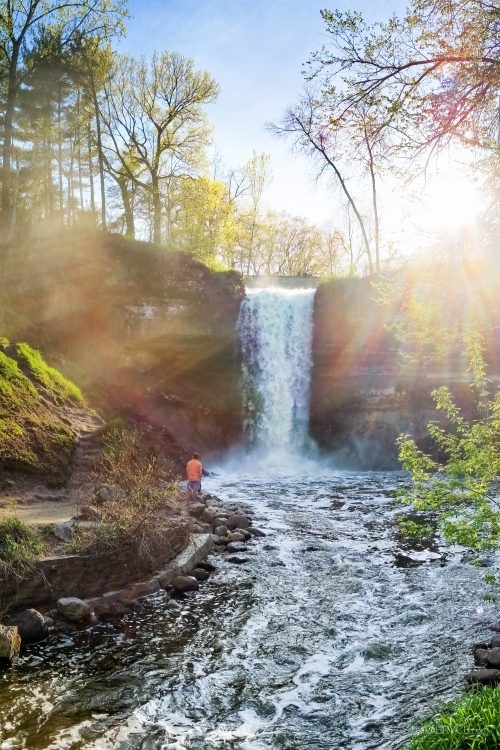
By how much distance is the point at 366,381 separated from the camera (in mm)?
27359

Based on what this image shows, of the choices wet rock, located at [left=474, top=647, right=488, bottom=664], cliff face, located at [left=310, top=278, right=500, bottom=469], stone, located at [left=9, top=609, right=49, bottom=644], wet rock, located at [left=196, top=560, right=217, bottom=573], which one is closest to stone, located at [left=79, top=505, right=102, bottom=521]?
wet rock, located at [left=196, top=560, right=217, bottom=573]

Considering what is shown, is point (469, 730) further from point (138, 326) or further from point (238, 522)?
point (138, 326)

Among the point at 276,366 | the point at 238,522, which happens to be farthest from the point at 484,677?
the point at 276,366

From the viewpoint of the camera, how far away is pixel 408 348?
1067 inches

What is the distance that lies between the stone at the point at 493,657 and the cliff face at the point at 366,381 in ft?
61.0

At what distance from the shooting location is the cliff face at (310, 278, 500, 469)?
25859 millimetres

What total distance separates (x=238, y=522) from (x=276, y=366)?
49.1 ft

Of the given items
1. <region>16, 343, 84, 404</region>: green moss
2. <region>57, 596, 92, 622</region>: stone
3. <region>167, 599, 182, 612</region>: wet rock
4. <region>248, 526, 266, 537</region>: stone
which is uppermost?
<region>16, 343, 84, 404</region>: green moss

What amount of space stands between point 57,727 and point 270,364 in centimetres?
2344

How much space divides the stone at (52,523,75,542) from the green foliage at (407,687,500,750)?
7114 mm

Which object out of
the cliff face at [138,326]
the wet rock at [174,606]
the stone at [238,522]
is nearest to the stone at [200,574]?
the wet rock at [174,606]

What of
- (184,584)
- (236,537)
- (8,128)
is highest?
(8,128)

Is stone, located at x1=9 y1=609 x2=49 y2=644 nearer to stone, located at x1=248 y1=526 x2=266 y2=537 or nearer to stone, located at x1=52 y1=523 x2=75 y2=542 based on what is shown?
stone, located at x1=52 y1=523 x2=75 y2=542

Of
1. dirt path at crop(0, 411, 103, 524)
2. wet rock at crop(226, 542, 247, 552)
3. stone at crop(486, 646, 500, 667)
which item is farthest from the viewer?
wet rock at crop(226, 542, 247, 552)
